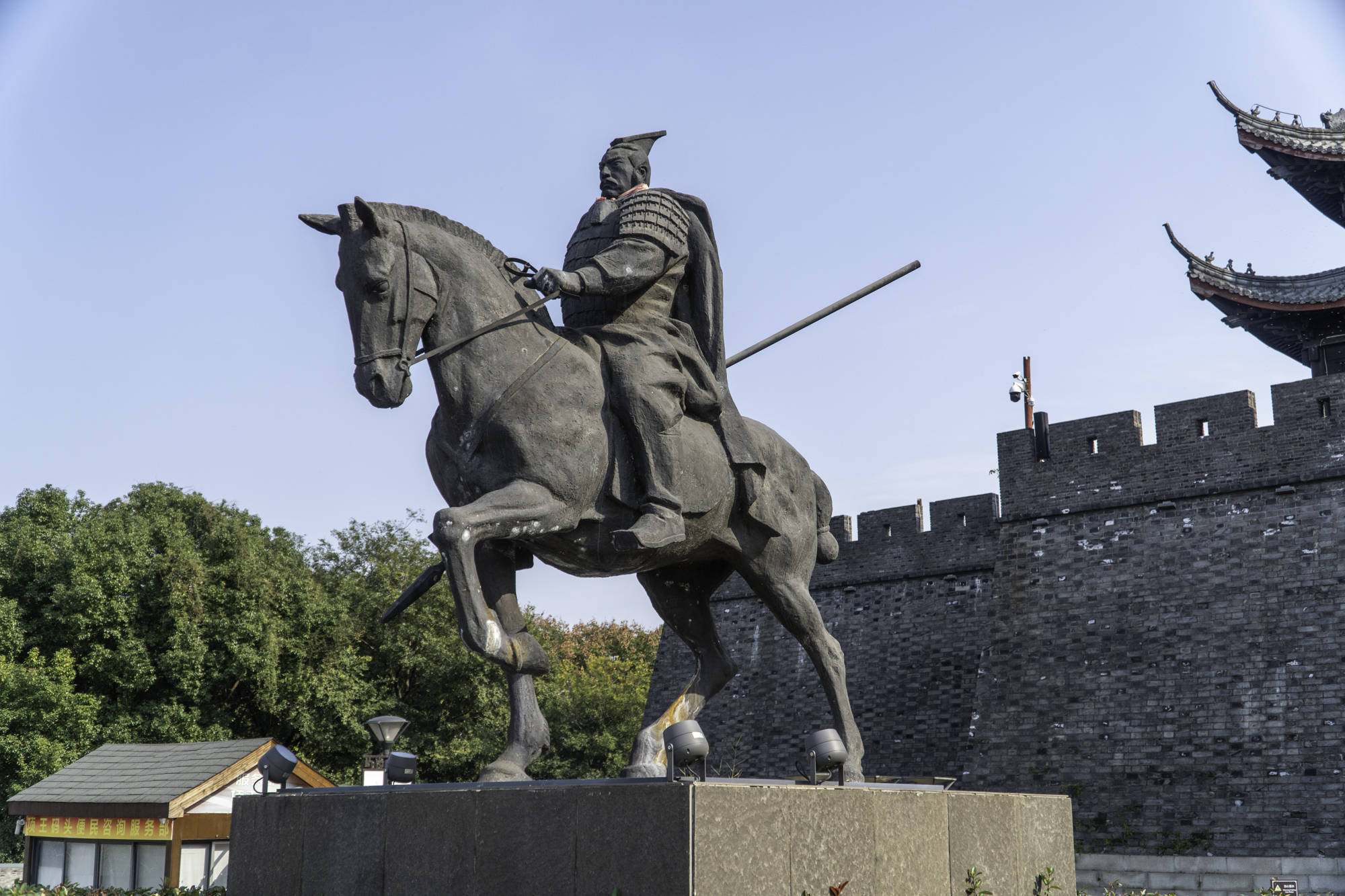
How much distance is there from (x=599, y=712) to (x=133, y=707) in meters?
9.02

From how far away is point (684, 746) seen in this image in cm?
411

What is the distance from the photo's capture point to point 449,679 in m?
25.1

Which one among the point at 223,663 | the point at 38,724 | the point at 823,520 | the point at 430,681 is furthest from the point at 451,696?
the point at 823,520

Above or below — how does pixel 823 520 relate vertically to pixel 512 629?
above

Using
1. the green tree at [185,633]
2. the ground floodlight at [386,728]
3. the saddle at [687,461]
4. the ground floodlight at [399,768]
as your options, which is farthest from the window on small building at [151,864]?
the saddle at [687,461]

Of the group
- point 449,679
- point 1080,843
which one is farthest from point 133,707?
point 1080,843

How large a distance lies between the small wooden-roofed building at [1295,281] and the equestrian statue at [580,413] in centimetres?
1906

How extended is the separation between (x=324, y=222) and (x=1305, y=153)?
21.6 m

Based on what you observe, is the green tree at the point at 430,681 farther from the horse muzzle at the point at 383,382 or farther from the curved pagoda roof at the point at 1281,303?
the horse muzzle at the point at 383,382

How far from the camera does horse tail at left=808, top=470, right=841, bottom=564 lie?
6582 millimetres

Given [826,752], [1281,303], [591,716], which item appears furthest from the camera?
[591,716]

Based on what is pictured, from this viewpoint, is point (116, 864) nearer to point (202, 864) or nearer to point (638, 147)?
point (202, 864)

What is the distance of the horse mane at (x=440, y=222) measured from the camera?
17.0ft

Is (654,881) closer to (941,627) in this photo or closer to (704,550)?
(704,550)
